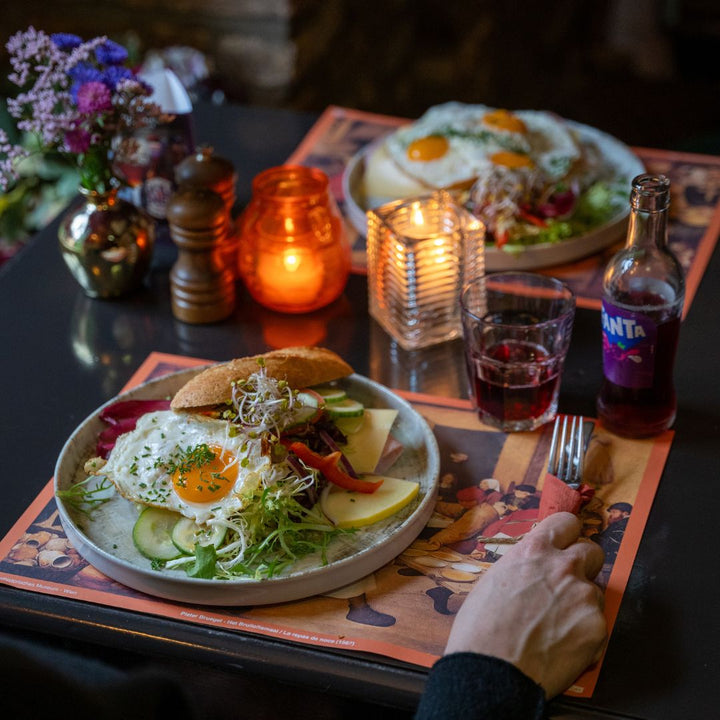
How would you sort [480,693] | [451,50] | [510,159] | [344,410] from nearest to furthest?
1. [480,693]
2. [344,410]
3. [510,159]
4. [451,50]

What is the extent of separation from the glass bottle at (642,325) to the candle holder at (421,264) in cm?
32

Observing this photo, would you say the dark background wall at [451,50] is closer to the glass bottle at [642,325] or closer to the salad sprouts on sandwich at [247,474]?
the glass bottle at [642,325]

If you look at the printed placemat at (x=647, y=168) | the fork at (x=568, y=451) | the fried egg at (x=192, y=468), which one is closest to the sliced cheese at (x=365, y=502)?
the fried egg at (x=192, y=468)

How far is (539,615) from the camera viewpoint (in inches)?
42.9

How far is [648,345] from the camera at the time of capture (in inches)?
55.0

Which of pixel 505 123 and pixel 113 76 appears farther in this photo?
pixel 505 123

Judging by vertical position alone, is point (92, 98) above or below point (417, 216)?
above

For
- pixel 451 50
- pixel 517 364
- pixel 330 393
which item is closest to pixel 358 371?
pixel 330 393

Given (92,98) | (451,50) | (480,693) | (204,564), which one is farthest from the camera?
(451,50)

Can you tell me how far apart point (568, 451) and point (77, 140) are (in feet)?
3.14

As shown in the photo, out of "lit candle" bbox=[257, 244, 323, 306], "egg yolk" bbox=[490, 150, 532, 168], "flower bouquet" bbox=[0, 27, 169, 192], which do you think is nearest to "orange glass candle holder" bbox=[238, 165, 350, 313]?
"lit candle" bbox=[257, 244, 323, 306]

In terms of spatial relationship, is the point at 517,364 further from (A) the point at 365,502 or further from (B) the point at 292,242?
(B) the point at 292,242

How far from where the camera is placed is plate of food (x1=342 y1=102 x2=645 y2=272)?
1944mm

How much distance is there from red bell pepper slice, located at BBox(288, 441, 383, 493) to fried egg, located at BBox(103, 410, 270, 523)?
56mm
